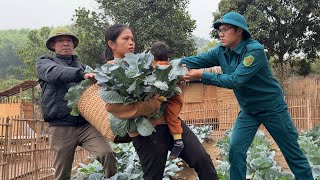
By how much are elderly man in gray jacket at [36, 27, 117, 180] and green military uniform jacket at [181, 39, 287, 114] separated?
3.84 ft

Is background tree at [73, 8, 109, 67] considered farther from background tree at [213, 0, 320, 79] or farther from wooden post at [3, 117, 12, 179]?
wooden post at [3, 117, 12, 179]

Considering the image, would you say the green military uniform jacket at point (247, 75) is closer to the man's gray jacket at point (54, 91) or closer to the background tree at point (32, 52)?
the man's gray jacket at point (54, 91)

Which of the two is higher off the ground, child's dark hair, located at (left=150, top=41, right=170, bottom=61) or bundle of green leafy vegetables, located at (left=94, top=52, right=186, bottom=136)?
child's dark hair, located at (left=150, top=41, right=170, bottom=61)

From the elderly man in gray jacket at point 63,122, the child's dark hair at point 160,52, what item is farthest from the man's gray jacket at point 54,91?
the child's dark hair at point 160,52

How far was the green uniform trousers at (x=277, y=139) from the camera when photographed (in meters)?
3.78

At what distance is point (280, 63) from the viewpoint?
18.0m

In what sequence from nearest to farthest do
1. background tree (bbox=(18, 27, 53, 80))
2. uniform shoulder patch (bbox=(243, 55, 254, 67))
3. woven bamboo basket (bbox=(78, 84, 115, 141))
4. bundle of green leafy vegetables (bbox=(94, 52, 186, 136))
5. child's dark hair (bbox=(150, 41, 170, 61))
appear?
bundle of green leafy vegetables (bbox=(94, 52, 186, 136)) < woven bamboo basket (bbox=(78, 84, 115, 141)) < child's dark hair (bbox=(150, 41, 170, 61)) < uniform shoulder patch (bbox=(243, 55, 254, 67)) < background tree (bbox=(18, 27, 53, 80))

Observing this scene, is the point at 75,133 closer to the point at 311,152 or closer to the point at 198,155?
the point at 198,155

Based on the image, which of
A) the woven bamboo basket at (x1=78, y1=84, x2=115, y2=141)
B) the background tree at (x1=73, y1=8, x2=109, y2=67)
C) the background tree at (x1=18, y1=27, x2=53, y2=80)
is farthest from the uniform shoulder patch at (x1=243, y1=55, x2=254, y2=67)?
the background tree at (x1=18, y1=27, x2=53, y2=80)

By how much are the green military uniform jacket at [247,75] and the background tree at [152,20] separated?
1369 centimetres

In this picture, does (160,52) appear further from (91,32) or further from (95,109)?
(91,32)

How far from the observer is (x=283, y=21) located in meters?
16.6

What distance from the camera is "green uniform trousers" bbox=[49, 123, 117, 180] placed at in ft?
12.5

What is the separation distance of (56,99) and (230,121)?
33.0 feet
